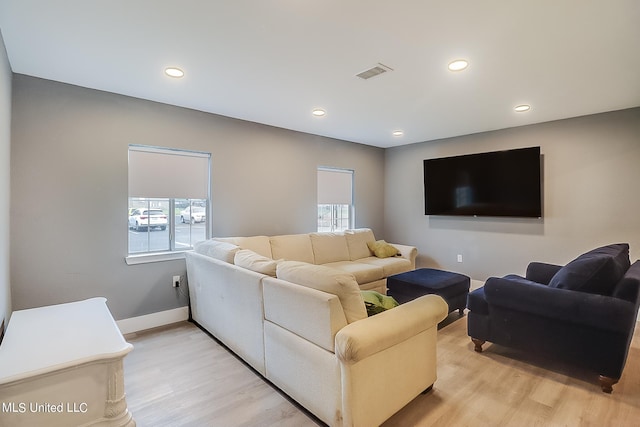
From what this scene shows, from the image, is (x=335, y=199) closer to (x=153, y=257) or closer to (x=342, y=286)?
(x=153, y=257)

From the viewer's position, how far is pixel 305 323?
1.88 m

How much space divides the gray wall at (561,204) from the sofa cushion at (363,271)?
5.55ft

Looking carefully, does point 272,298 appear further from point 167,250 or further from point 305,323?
point 167,250

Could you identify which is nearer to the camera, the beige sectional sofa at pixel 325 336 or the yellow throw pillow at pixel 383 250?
the beige sectional sofa at pixel 325 336

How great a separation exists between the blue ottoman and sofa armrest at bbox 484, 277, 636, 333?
667 millimetres

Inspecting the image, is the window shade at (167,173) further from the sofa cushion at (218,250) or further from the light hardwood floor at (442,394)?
the light hardwood floor at (442,394)

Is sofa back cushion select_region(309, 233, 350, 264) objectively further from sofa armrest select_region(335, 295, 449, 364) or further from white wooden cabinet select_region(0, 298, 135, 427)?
white wooden cabinet select_region(0, 298, 135, 427)

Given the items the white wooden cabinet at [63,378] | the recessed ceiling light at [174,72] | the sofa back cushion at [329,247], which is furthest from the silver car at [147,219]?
the sofa back cushion at [329,247]

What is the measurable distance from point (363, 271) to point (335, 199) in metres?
1.70

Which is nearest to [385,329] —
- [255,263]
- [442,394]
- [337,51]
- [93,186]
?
[442,394]

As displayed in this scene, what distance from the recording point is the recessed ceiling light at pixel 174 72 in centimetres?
259

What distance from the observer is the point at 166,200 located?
3.61 m

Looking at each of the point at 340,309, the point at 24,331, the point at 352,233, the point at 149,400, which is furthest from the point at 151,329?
the point at 352,233

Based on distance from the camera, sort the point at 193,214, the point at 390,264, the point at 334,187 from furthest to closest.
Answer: the point at 334,187 < the point at 390,264 < the point at 193,214
